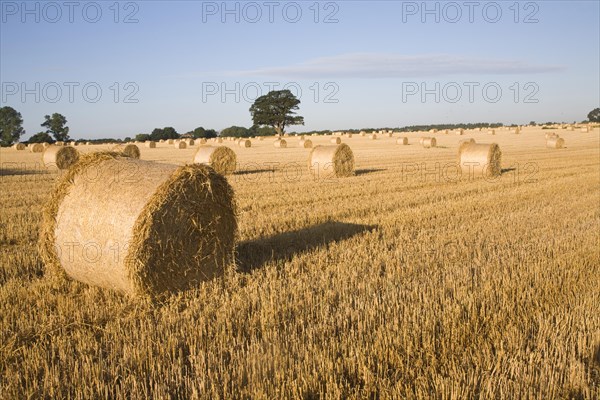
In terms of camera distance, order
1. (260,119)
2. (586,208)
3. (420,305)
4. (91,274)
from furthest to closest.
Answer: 1. (260,119)
2. (586,208)
3. (91,274)
4. (420,305)

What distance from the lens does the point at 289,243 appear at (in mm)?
7730

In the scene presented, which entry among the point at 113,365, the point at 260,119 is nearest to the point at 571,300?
the point at 113,365

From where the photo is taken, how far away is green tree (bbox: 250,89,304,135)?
282 ft

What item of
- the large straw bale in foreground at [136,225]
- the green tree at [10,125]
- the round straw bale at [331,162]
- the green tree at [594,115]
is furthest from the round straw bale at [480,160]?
the green tree at [594,115]

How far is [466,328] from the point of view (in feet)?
14.2

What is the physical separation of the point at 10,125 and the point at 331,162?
260 ft

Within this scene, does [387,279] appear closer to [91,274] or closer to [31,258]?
[91,274]

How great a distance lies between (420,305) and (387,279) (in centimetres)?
97

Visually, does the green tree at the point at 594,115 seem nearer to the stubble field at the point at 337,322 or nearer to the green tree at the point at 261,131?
the green tree at the point at 261,131

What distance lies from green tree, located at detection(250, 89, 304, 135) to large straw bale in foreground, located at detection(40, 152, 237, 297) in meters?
79.9

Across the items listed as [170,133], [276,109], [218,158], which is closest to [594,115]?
[276,109]

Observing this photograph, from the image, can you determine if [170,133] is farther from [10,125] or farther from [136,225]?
[136,225]

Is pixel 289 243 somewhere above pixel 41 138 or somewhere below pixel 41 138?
below

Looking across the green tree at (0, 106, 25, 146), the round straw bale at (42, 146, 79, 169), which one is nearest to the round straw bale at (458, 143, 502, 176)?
the round straw bale at (42, 146, 79, 169)
